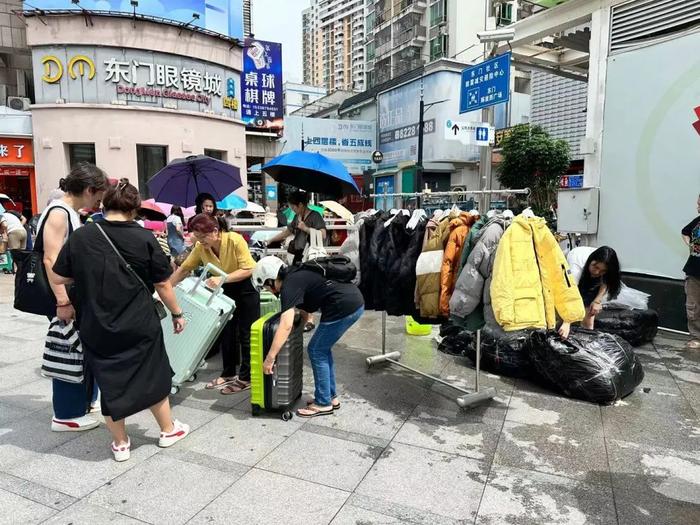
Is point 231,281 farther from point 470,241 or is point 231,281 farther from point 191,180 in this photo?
point 191,180

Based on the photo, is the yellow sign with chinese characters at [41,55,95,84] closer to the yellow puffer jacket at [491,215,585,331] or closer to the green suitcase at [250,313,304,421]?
the green suitcase at [250,313,304,421]

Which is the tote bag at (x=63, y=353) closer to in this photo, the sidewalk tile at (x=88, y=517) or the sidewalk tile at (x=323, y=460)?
the sidewalk tile at (x=88, y=517)

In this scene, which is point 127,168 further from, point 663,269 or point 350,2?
point 350,2

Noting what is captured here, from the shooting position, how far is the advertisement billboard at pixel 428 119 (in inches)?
977

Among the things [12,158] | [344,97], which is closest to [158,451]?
[12,158]

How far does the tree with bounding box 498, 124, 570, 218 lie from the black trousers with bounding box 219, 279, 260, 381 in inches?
690

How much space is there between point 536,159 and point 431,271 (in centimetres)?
1838

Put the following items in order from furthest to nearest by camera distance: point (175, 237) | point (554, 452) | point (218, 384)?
point (175, 237) < point (218, 384) < point (554, 452)

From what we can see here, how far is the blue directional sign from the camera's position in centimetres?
880

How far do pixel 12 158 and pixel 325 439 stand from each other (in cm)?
1662

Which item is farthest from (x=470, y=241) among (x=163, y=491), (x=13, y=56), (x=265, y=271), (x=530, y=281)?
(x=13, y=56)

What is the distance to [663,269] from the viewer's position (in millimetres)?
6238

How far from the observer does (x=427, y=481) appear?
2.80 metres

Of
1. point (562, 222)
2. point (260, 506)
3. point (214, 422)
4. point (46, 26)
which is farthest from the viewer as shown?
point (46, 26)
